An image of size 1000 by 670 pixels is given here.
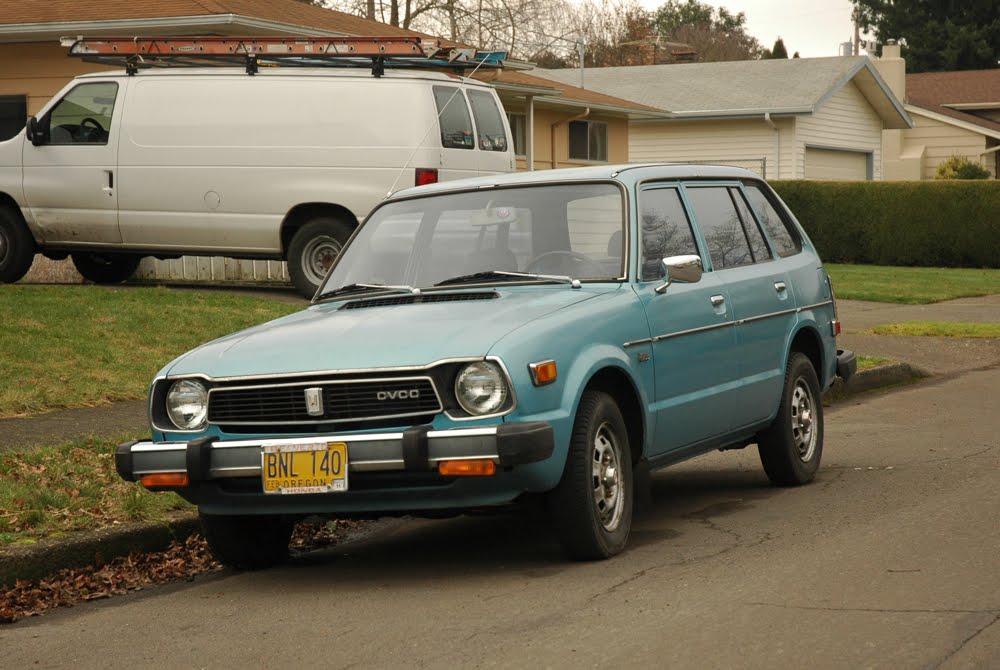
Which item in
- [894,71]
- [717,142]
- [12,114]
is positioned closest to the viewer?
[12,114]

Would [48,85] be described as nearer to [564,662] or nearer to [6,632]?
[6,632]

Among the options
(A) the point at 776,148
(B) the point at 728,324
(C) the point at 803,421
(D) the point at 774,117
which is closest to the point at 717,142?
(A) the point at 776,148

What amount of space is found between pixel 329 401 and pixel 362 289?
1417 millimetres

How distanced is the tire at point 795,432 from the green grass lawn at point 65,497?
3.08 metres

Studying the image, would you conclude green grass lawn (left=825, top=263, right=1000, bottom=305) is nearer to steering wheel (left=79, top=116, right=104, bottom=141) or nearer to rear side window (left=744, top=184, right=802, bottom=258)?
Result: steering wheel (left=79, top=116, right=104, bottom=141)

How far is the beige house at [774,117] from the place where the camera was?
37.6 m

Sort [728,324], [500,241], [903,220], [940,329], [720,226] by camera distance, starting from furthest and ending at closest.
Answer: [903,220]
[940,329]
[720,226]
[728,324]
[500,241]

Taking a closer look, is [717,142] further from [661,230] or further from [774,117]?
[661,230]

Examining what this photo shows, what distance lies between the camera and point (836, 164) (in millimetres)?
39906

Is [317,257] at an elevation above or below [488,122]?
below

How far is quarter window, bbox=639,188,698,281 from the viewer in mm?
7273

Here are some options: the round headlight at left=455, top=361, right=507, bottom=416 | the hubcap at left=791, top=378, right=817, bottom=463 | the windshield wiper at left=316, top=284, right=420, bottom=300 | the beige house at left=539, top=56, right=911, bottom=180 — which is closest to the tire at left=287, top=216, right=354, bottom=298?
the hubcap at left=791, top=378, right=817, bottom=463

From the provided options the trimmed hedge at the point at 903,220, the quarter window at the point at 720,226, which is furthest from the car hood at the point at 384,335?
the trimmed hedge at the point at 903,220

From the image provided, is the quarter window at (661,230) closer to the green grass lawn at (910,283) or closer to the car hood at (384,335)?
the car hood at (384,335)
